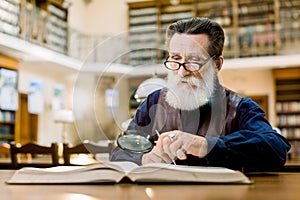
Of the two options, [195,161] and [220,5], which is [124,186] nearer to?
[195,161]

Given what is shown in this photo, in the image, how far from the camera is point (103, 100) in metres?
1.32

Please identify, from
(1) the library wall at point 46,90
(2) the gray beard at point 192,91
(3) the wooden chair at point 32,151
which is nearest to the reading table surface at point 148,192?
(2) the gray beard at point 192,91

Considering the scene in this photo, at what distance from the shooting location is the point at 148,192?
89 centimetres

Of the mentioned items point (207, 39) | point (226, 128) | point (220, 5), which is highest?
point (220, 5)

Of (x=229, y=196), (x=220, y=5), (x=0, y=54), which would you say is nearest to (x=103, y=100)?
(x=229, y=196)

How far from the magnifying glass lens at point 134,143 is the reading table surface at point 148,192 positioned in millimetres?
189

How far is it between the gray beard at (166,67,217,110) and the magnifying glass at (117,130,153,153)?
18 centimetres

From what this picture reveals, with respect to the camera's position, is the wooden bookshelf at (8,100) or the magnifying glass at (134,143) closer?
the magnifying glass at (134,143)

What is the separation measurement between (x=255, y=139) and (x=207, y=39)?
366 millimetres

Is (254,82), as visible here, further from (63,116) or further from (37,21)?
(63,116)

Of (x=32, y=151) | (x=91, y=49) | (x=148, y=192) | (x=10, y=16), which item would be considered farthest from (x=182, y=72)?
(x=10, y=16)

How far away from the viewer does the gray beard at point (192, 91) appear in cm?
132

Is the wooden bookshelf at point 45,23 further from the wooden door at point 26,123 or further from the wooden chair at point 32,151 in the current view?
the wooden chair at point 32,151

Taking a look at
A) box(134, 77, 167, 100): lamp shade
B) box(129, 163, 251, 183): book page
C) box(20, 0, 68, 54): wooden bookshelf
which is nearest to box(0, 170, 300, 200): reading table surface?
box(129, 163, 251, 183): book page
